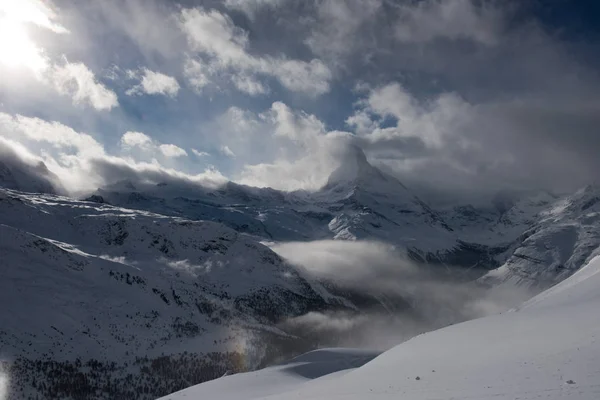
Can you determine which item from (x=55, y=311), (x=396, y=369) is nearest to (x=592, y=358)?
(x=396, y=369)

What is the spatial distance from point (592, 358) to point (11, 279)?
21513 centimetres

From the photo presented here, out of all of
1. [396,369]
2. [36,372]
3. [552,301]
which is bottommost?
[36,372]

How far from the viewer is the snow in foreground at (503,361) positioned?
26.4m

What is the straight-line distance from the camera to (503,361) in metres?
33.5

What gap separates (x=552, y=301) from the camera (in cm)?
5731

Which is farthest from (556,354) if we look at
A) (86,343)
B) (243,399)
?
(86,343)

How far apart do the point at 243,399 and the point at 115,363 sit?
11989 cm

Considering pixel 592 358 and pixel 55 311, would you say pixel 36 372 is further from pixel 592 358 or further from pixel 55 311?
pixel 592 358

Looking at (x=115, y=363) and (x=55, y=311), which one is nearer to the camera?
(x=115, y=363)

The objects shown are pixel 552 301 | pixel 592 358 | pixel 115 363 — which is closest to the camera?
pixel 592 358

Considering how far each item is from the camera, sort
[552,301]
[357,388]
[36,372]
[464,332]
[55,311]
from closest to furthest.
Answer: [357,388]
[464,332]
[552,301]
[36,372]
[55,311]

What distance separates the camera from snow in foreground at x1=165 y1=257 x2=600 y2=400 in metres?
26.4

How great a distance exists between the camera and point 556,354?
3134cm

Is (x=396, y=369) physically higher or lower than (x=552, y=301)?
lower
